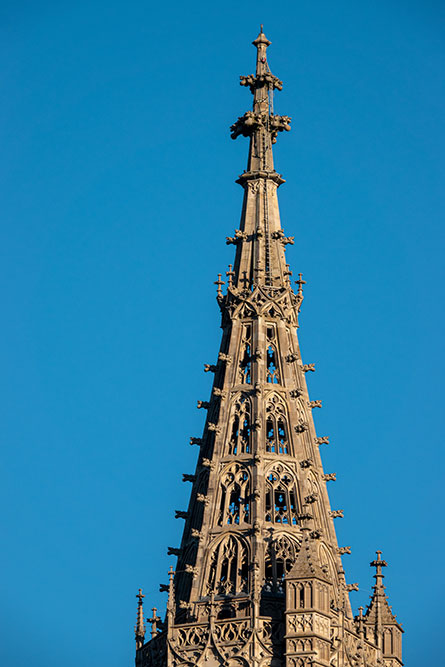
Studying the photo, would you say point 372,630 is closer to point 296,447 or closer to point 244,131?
point 296,447

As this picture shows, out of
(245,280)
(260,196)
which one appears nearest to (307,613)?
(245,280)

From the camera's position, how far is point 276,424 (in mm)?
114438

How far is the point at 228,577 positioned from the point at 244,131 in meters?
25.5

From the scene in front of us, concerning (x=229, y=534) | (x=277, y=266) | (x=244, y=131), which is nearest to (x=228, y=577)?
(x=229, y=534)

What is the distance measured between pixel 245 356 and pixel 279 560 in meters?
11.9

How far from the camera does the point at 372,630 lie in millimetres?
114688

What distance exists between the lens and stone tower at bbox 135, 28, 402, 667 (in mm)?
106562

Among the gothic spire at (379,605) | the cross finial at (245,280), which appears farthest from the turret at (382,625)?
the cross finial at (245,280)

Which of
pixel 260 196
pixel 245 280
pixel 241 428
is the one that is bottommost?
pixel 241 428

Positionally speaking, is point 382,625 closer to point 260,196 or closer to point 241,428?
point 241,428

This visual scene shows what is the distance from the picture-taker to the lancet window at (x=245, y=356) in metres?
116

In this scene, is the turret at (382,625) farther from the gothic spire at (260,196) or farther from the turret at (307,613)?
the gothic spire at (260,196)

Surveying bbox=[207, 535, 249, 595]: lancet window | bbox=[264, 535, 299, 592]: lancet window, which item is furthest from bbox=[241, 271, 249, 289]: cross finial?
bbox=[264, 535, 299, 592]: lancet window

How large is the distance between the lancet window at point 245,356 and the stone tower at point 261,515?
8 cm
